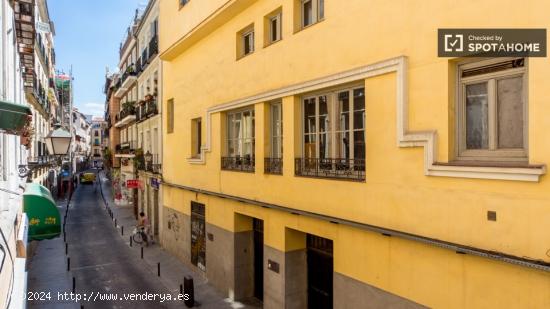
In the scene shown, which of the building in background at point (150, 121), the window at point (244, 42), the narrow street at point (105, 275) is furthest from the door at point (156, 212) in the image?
the window at point (244, 42)

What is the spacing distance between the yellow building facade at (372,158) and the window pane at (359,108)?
3 centimetres

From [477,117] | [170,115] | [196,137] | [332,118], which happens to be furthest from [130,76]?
[477,117]

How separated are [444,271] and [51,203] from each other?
9.48 metres

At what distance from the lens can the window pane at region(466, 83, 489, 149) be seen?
5.54 m

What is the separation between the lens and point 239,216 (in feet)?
37.9

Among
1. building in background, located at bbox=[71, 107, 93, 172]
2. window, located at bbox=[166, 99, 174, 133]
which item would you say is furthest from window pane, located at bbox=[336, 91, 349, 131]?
building in background, located at bbox=[71, 107, 93, 172]

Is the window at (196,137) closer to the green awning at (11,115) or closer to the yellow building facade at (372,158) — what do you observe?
the yellow building facade at (372,158)

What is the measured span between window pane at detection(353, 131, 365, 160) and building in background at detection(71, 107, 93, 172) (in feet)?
196

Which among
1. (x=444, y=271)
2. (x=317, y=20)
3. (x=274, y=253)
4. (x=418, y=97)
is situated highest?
(x=317, y=20)

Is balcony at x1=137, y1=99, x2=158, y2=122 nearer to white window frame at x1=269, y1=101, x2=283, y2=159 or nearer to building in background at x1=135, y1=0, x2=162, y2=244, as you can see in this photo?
building in background at x1=135, y1=0, x2=162, y2=244

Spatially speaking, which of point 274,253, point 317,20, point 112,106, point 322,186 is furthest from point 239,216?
point 112,106

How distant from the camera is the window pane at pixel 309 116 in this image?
879cm

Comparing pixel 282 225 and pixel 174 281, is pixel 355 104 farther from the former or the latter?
pixel 174 281

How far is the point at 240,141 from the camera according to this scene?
1180 centimetres
